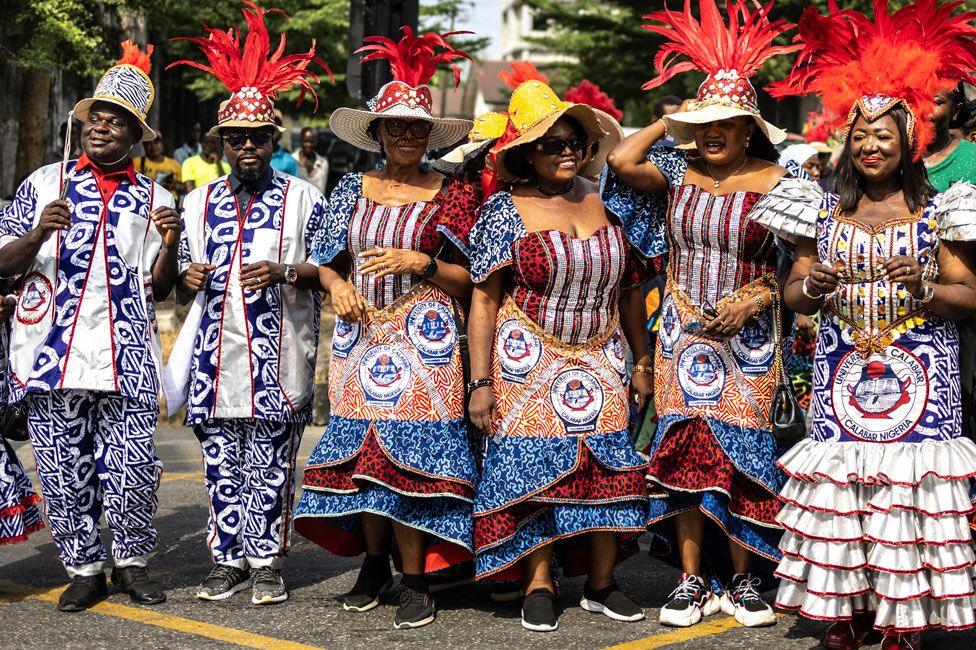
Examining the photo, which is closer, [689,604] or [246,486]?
[689,604]

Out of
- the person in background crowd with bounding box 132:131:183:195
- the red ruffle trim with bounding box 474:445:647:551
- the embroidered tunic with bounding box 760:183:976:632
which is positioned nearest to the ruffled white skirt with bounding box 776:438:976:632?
the embroidered tunic with bounding box 760:183:976:632

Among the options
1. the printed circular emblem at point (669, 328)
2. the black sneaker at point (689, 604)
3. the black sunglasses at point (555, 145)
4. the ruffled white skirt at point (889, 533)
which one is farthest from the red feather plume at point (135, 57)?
the ruffled white skirt at point (889, 533)

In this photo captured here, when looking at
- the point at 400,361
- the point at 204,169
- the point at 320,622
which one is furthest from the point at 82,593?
the point at 204,169

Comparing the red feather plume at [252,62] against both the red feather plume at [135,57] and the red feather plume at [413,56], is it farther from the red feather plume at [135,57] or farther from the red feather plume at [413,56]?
the red feather plume at [413,56]

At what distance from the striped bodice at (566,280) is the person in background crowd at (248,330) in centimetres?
97

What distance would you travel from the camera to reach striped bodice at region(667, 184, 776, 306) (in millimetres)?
5621

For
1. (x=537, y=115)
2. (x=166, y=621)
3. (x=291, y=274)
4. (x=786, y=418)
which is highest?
(x=537, y=115)

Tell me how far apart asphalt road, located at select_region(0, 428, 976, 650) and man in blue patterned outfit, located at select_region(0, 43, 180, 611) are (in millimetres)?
234

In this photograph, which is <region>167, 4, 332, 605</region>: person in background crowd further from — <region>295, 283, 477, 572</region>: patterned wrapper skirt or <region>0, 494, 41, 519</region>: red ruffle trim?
<region>0, 494, 41, 519</region>: red ruffle trim

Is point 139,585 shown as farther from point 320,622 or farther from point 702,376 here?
point 702,376

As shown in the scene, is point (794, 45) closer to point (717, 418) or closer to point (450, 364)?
point (717, 418)

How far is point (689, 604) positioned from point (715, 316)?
1.16m

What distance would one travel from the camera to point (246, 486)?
6.09m

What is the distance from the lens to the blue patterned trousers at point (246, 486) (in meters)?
6.09
